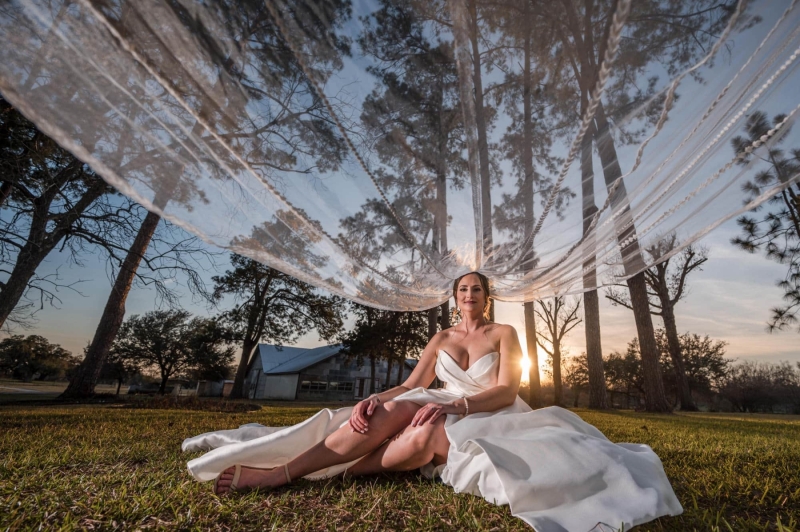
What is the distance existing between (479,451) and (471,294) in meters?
1.41

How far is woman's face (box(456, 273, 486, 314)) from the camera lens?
122 inches

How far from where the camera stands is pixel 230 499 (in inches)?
71.1

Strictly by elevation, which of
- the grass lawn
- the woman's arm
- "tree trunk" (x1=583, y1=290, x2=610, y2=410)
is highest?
"tree trunk" (x1=583, y1=290, x2=610, y2=410)

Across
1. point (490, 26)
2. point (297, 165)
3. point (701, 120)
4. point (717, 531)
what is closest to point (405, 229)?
point (297, 165)

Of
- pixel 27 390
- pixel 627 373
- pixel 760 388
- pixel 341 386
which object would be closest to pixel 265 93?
pixel 341 386

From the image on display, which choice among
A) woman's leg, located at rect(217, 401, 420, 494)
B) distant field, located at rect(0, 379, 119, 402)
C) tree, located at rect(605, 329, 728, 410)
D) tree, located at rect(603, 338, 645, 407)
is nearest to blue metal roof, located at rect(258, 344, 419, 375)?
distant field, located at rect(0, 379, 119, 402)

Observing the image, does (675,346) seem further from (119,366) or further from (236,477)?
(119,366)

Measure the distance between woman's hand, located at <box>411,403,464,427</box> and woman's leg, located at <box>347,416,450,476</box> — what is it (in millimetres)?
24

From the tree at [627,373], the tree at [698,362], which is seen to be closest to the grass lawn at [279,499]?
the tree at [698,362]

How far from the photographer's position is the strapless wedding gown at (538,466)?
151 centimetres

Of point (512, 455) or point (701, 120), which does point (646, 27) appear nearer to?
point (701, 120)

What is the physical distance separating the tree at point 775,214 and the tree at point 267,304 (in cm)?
1697

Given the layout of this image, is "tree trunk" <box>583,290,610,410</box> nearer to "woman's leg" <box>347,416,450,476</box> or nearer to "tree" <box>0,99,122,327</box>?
"woman's leg" <box>347,416,450,476</box>

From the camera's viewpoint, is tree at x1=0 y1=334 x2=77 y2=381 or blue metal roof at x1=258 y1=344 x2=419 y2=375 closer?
blue metal roof at x1=258 y1=344 x2=419 y2=375
